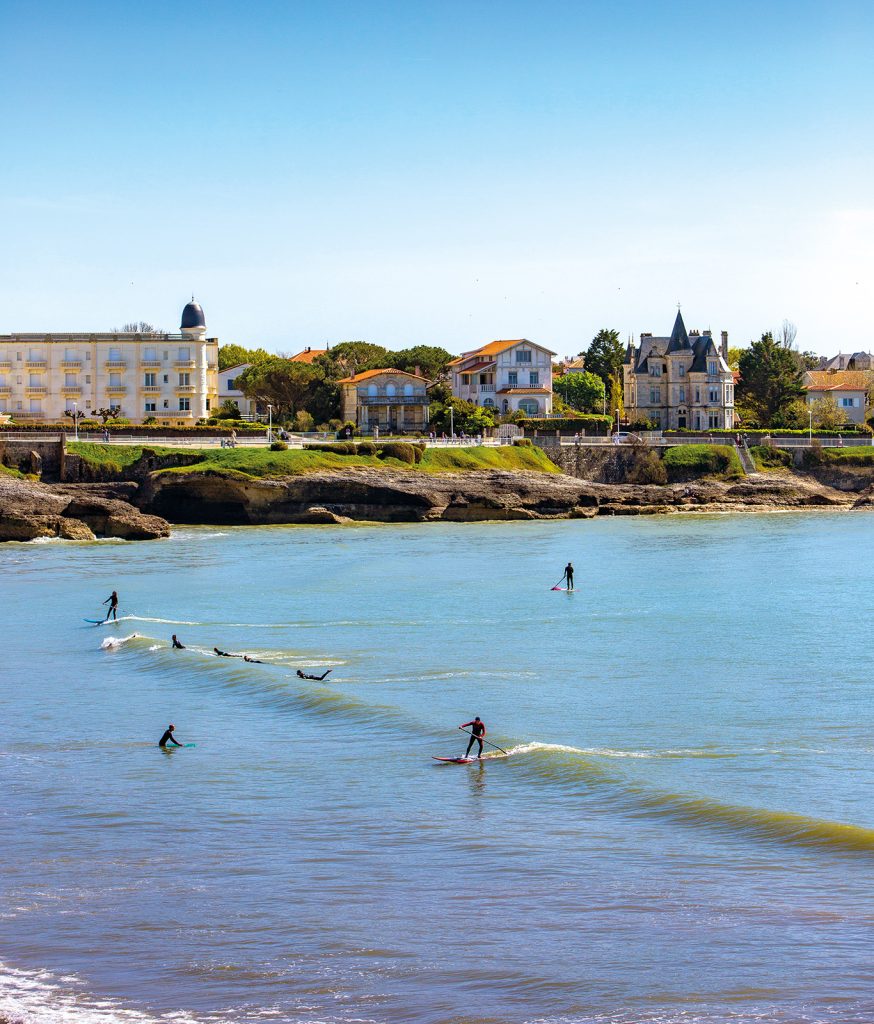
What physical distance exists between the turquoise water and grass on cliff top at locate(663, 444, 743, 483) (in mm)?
55513

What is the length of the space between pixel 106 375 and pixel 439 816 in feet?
322

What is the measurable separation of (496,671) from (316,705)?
5844mm

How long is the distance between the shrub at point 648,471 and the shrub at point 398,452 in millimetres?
20894

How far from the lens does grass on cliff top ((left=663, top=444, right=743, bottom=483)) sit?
102000mm

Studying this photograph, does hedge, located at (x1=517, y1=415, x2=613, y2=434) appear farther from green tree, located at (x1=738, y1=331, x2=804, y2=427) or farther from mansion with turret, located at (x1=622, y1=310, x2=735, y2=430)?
green tree, located at (x1=738, y1=331, x2=804, y2=427)

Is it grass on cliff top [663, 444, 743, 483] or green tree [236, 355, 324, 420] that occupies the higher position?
green tree [236, 355, 324, 420]

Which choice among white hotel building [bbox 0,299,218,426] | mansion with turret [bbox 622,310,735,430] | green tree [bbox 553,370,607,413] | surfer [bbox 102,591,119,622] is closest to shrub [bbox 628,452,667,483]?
mansion with turret [bbox 622,310,735,430]

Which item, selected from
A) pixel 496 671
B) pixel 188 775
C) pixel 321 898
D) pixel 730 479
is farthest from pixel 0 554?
pixel 730 479

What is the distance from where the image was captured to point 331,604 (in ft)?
155

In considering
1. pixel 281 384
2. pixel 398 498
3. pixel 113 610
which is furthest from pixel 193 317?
pixel 113 610

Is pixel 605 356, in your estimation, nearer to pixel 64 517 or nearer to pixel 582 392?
pixel 582 392

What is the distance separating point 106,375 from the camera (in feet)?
375

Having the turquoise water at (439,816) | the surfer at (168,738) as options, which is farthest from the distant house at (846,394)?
the surfer at (168,738)

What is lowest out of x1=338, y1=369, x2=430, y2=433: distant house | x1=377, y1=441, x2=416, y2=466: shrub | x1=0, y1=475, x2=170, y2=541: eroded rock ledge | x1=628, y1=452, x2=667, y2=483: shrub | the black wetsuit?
the black wetsuit
